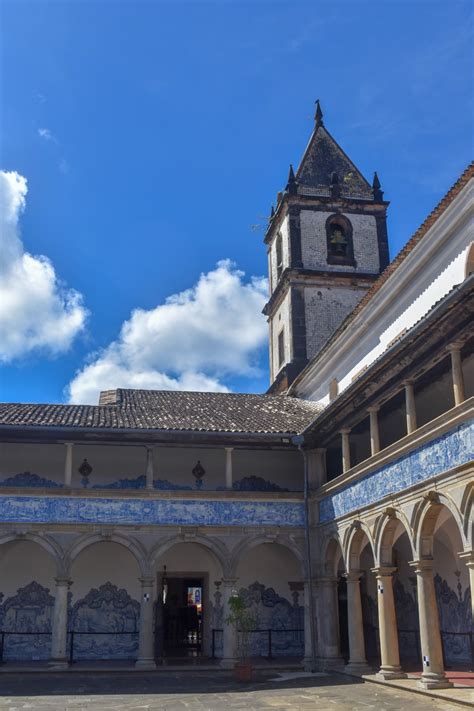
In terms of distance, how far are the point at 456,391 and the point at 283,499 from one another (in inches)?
329

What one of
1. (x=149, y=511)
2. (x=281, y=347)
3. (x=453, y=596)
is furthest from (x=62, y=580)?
(x=281, y=347)

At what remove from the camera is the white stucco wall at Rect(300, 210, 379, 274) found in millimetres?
31047

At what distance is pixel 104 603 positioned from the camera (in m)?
20.9

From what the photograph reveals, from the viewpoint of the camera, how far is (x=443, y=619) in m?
17.8

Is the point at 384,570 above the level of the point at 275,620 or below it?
above

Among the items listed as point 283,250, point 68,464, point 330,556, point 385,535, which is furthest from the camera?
point 283,250

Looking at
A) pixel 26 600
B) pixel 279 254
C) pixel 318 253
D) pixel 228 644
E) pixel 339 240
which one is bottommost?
pixel 228 644

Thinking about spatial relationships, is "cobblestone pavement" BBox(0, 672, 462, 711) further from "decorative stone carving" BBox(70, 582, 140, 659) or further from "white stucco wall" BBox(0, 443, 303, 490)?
"white stucco wall" BBox(0, 443, 303, 490)

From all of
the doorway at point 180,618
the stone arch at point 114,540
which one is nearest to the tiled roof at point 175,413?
the stone arch at point 114,540

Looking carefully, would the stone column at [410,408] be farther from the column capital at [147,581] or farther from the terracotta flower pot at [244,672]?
the column capital at [147,581]

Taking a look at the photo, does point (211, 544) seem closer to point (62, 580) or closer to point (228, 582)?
point (228, 582)

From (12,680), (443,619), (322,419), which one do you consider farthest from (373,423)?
(12,680)

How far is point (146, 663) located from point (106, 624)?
9.60 ft

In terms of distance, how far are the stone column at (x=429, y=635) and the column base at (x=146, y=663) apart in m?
6.83
